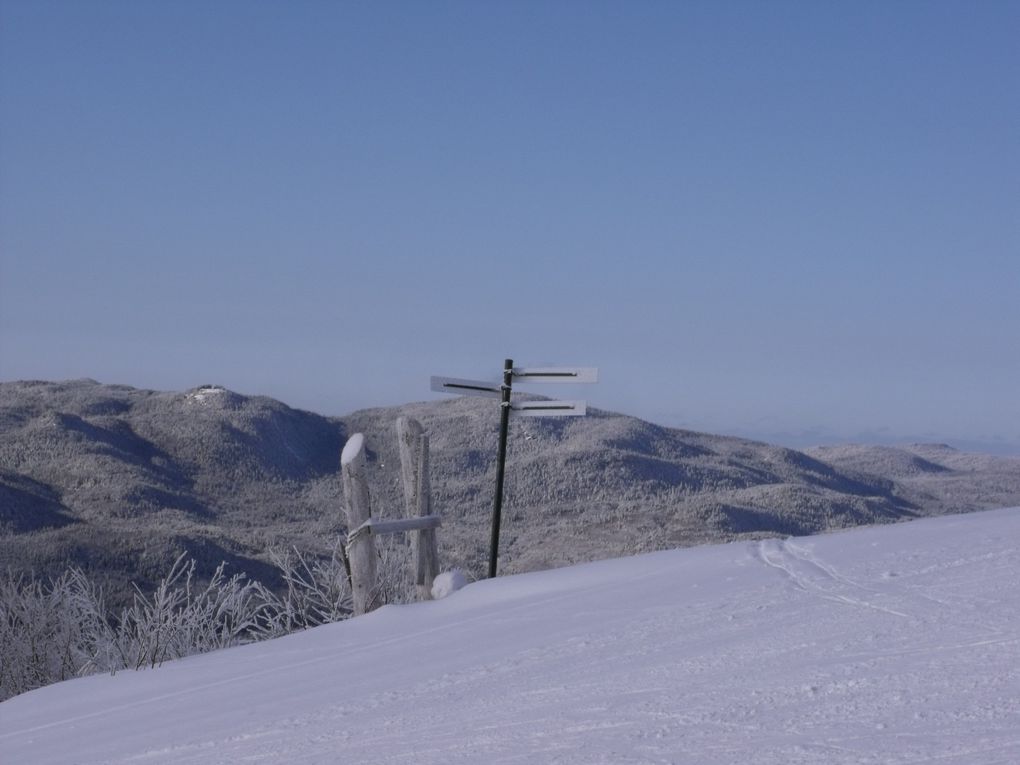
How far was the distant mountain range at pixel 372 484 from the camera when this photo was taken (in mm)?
14375

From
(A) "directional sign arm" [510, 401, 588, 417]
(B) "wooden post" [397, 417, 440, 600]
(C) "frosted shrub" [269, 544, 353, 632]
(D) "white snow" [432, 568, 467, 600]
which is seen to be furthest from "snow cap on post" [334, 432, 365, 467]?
(A) "directional sign arm" [510, 401, 588, 417]

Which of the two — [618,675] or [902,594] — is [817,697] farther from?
[902,594]

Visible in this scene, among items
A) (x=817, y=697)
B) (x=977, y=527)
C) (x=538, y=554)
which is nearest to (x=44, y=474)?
(x=538, y=554)

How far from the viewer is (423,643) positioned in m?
5.94

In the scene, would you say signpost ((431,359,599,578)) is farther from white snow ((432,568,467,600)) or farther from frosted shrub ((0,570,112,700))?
frosted shrub ((0,570,112,700))

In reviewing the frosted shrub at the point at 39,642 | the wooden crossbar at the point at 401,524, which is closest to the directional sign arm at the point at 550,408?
the wooden crossbar at the point at 401,524

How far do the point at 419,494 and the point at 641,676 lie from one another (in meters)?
4.36

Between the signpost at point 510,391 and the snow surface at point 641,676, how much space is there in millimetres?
1734

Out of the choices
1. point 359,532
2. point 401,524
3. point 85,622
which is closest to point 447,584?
point 401,524

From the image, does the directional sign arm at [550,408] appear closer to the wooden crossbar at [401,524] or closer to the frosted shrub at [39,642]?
the wooden crossbar at [401,524]

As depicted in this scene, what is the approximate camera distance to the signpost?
873 centimetres

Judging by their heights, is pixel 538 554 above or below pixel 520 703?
below

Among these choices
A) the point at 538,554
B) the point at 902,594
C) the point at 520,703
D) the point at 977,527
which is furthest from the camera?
the point at 538,554

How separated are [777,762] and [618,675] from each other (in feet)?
4.38
